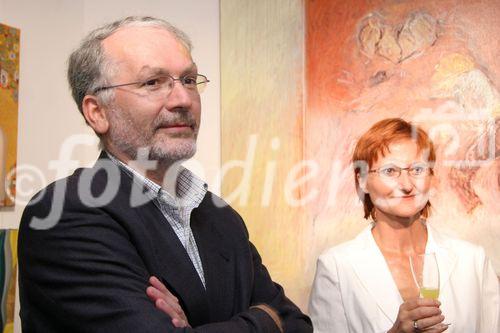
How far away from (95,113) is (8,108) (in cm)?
66

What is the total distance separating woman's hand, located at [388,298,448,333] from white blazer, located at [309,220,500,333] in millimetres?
133

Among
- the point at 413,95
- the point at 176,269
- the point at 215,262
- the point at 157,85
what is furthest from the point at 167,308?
the point at 413,95

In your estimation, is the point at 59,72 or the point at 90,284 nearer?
the point at 90,284

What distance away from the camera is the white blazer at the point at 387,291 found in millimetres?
2021

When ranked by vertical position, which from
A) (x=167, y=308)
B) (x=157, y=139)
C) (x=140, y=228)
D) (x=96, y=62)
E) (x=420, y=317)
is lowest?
(x=420, y=317)

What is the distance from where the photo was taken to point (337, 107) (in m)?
2.21

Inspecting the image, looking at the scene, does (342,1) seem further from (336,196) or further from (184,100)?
(184,100)

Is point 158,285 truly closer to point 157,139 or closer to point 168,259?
point 168,259

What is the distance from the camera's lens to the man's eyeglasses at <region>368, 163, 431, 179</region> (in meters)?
2.09

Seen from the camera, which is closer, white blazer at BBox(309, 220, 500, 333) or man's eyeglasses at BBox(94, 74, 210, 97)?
man's eyeglasses at BBox(94, 74, 210, 97)

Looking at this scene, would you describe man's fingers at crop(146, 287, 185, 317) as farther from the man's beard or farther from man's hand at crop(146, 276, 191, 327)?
the man's beard

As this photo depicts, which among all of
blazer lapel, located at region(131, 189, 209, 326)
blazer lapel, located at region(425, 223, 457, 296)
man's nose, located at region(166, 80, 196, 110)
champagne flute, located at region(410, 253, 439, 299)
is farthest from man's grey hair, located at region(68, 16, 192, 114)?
blazer lapel, located at region(425, 223, 457, 296)

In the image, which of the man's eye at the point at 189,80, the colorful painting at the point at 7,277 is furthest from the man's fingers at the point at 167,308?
the colorful painting at the point at 7,277

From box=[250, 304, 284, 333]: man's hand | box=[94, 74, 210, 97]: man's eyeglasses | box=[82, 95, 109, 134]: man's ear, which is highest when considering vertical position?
box=[94, 74, 210, 97]: man's eyeglasses
